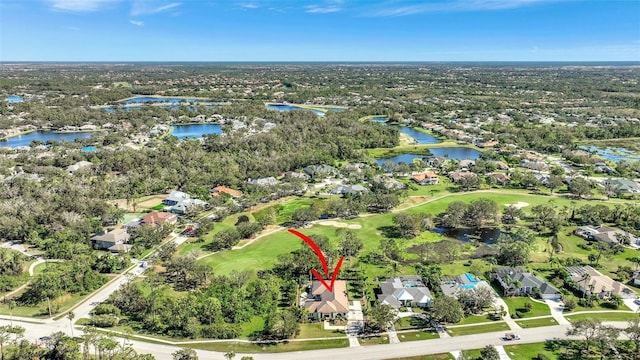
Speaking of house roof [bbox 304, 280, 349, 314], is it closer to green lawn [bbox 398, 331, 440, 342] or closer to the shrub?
green lawn [bbox 398, 331, 440, 342]

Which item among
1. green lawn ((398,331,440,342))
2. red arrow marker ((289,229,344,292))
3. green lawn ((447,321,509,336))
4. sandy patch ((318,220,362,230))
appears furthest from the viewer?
sandy patch ((318,220,362,230))

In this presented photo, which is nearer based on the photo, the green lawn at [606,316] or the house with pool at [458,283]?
the green lawn at [606,316]

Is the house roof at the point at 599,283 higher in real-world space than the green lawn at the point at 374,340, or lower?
higher

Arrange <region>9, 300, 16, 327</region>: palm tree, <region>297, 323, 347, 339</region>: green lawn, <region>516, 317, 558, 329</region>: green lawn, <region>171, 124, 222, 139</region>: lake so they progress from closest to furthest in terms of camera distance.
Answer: <region>297, 323, 347, 339</region>: green lawn
<region>516, 317, 558, 329</region>: green lawn
<region>9, 300, 16, 327</region>: palm tree
<region>171, 124, 222, 139</region>: lake

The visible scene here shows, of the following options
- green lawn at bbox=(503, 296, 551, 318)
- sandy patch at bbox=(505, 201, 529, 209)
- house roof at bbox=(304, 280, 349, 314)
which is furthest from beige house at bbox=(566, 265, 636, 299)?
sandy patch at bbox=(505, 201, 529, 209)

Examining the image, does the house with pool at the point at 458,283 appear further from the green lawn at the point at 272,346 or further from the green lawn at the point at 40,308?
the green lawn at the point at 40,308

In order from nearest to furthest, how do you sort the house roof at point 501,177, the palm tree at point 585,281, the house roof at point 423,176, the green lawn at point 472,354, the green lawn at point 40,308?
the green lawn at point 472,354 → the green lawn at point 40,308 → the palm tree at point 585,281 → the house roof at point 501,177 → the house roof at point 423,176

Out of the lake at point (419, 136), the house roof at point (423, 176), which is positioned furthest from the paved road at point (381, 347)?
the lake at point (419, 136)

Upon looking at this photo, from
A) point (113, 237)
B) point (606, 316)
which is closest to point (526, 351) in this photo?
point (606, 316)
